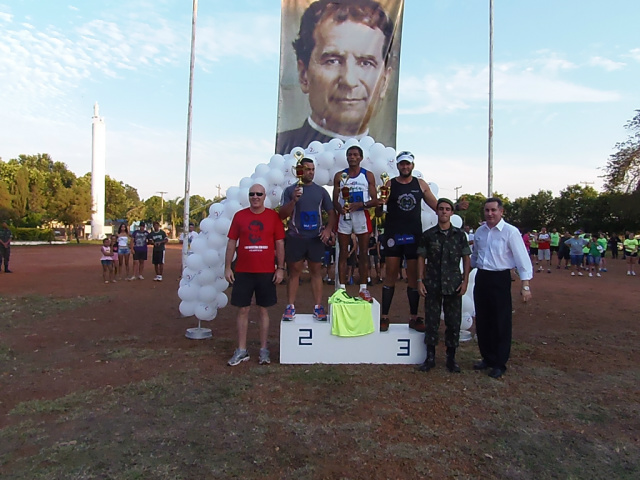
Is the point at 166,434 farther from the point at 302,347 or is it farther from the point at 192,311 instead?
the point at 192,311

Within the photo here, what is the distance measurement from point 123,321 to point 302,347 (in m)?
4.09

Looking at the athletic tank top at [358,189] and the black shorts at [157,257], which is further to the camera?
the black shorts at [157,257]

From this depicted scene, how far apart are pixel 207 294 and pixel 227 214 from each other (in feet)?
3.85

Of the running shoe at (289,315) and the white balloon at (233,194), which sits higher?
the white balloon at (233,194)

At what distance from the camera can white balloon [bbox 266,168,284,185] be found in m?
6.89

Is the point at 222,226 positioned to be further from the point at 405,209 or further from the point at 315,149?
the point at 405,209

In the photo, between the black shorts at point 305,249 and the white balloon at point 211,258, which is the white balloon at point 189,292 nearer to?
the white balloon at point 211,258

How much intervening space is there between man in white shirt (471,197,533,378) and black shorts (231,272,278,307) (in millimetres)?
2322

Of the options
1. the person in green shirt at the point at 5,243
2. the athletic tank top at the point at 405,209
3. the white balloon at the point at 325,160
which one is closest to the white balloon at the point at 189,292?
the white balloon at the point at 325,160

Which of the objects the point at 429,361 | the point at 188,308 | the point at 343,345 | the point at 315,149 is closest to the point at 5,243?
the point at 188,308

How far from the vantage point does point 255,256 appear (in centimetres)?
526

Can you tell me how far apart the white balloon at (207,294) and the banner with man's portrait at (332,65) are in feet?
37.3

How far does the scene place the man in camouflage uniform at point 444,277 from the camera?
5000mm

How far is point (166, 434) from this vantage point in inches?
139
